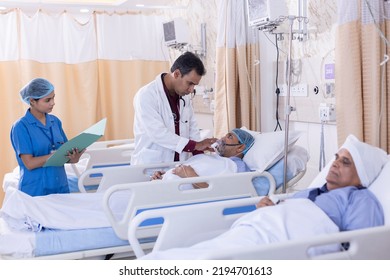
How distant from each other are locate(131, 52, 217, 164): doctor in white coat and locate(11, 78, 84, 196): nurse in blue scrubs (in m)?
0.46

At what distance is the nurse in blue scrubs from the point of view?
2818mm

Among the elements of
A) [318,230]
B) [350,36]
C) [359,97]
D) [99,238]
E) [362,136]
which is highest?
[350,36]

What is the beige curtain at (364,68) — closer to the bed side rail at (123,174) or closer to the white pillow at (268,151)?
the white pillow at (268,151)

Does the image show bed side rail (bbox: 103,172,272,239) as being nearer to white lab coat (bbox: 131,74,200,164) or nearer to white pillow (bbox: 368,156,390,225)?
white lab coat (bbox: 131,74,200,164)

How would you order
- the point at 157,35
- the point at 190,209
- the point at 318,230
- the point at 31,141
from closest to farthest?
1. the point at 318,230
2. the point at 190,209
3. the point at 31,141
4. the point at 157,35

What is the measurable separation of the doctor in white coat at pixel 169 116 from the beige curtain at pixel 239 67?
1.51 feet

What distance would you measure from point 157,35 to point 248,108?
196 centimetres

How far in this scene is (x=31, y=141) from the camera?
286 centimetres

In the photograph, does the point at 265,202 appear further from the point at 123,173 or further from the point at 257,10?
the point at 257,10

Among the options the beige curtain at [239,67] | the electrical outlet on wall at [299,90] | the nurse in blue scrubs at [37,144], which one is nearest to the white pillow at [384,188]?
the electrical outlet on wall at [299,90]

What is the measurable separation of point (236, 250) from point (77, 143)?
5.01 feet

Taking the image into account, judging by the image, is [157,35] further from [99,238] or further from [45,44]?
[99,238]

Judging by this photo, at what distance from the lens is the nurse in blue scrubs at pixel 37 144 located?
2.82 meters
